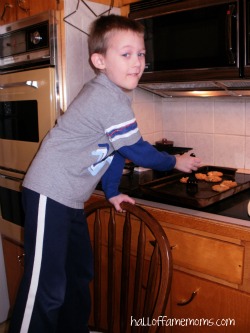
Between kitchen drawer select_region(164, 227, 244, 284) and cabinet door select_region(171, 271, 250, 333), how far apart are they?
0.04 meters

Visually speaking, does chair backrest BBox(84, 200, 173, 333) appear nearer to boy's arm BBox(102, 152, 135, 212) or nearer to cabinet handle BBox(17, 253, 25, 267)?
→ boy's arm BBox(102, 152, 135, 212)

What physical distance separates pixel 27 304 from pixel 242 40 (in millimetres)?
1074

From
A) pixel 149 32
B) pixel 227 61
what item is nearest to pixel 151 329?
pixel 227 61

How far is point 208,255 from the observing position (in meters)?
1.14

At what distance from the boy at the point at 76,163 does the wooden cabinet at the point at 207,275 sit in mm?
204

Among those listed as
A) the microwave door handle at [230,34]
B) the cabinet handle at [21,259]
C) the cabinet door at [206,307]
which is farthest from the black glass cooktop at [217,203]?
the cabinet handle at [21,259]

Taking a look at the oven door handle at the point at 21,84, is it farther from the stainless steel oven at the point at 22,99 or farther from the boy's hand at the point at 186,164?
the boy's hand at the point at 186,164

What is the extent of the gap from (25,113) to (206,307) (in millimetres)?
1073

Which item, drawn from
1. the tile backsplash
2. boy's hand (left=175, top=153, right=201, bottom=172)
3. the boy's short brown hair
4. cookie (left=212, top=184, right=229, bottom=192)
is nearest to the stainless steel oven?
the boy's short brown hair

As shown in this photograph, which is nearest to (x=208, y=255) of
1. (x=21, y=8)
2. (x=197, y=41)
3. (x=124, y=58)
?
(x=124, y=58)

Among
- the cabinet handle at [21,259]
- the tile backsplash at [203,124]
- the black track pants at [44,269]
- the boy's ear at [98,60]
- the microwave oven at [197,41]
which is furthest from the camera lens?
the cabinet handle at [21,259]

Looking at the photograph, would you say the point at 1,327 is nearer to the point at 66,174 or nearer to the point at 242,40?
the point at 66,174

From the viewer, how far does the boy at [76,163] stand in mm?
1020

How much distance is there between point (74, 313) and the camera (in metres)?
1.14
